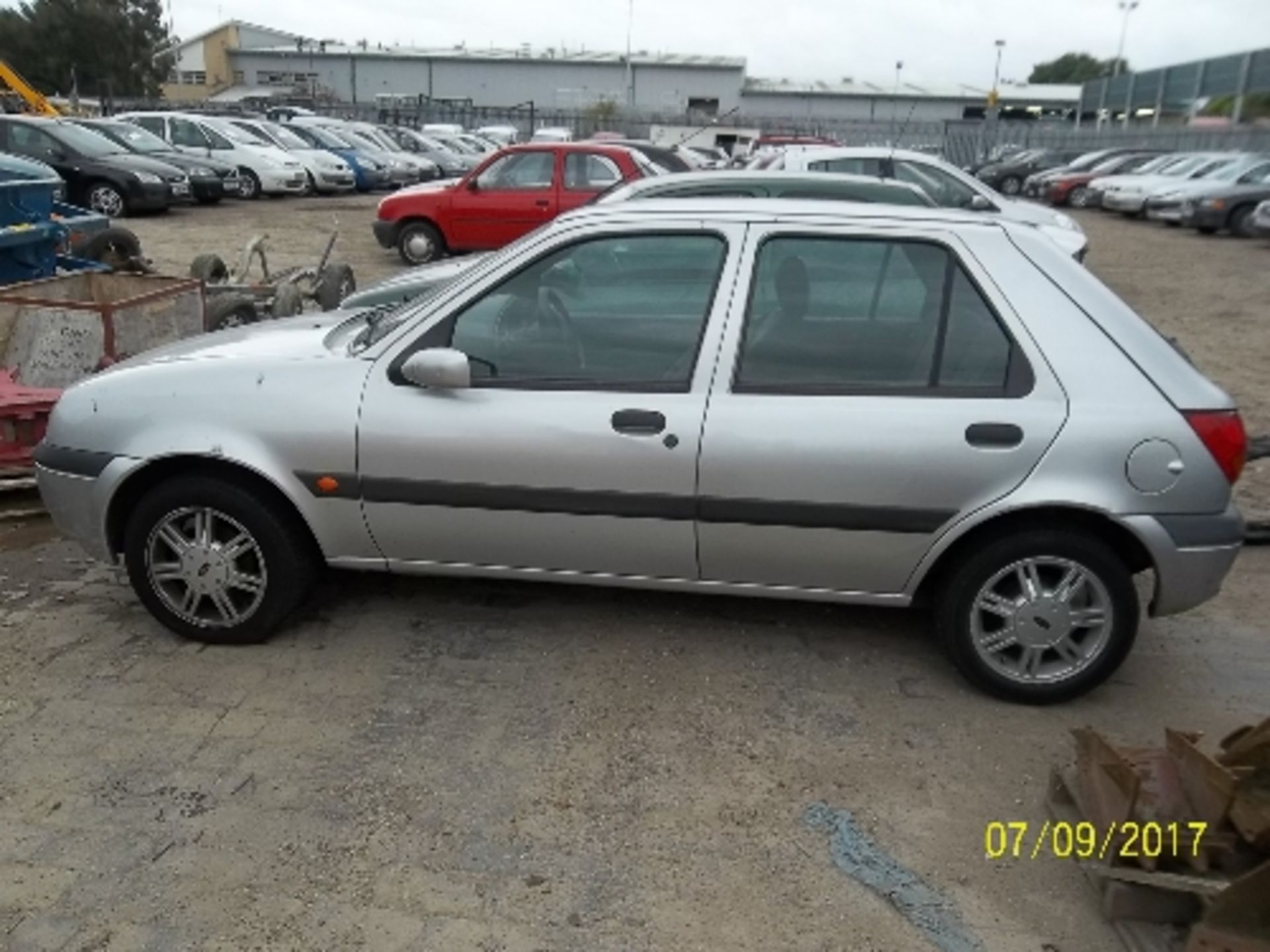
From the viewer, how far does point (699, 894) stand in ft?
8.77

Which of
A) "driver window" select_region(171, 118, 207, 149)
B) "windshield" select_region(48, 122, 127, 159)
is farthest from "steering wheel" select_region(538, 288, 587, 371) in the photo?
"driver window" select_region(171, 118, 207, 149)

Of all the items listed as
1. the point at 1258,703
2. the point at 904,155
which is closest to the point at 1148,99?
the point at 904,155

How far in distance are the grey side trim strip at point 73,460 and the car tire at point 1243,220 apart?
68.1ft

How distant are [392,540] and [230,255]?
11101 millimetres

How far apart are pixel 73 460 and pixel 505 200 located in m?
9.50

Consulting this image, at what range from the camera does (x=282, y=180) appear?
20906mm

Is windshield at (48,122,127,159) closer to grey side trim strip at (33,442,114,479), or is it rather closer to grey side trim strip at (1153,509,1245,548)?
grey side trim strip at (33,442,114,479)

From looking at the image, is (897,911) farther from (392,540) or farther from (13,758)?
(13,758)

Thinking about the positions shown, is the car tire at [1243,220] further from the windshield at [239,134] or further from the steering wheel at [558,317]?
the steering wheel at [558,317]

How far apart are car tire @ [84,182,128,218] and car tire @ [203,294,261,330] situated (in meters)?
10.2

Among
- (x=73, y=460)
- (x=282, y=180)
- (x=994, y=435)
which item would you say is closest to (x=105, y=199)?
(x=282, y=180)

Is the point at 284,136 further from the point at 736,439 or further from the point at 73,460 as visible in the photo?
the point at 736,439

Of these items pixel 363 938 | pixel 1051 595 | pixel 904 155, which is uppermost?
pixel 904 155
